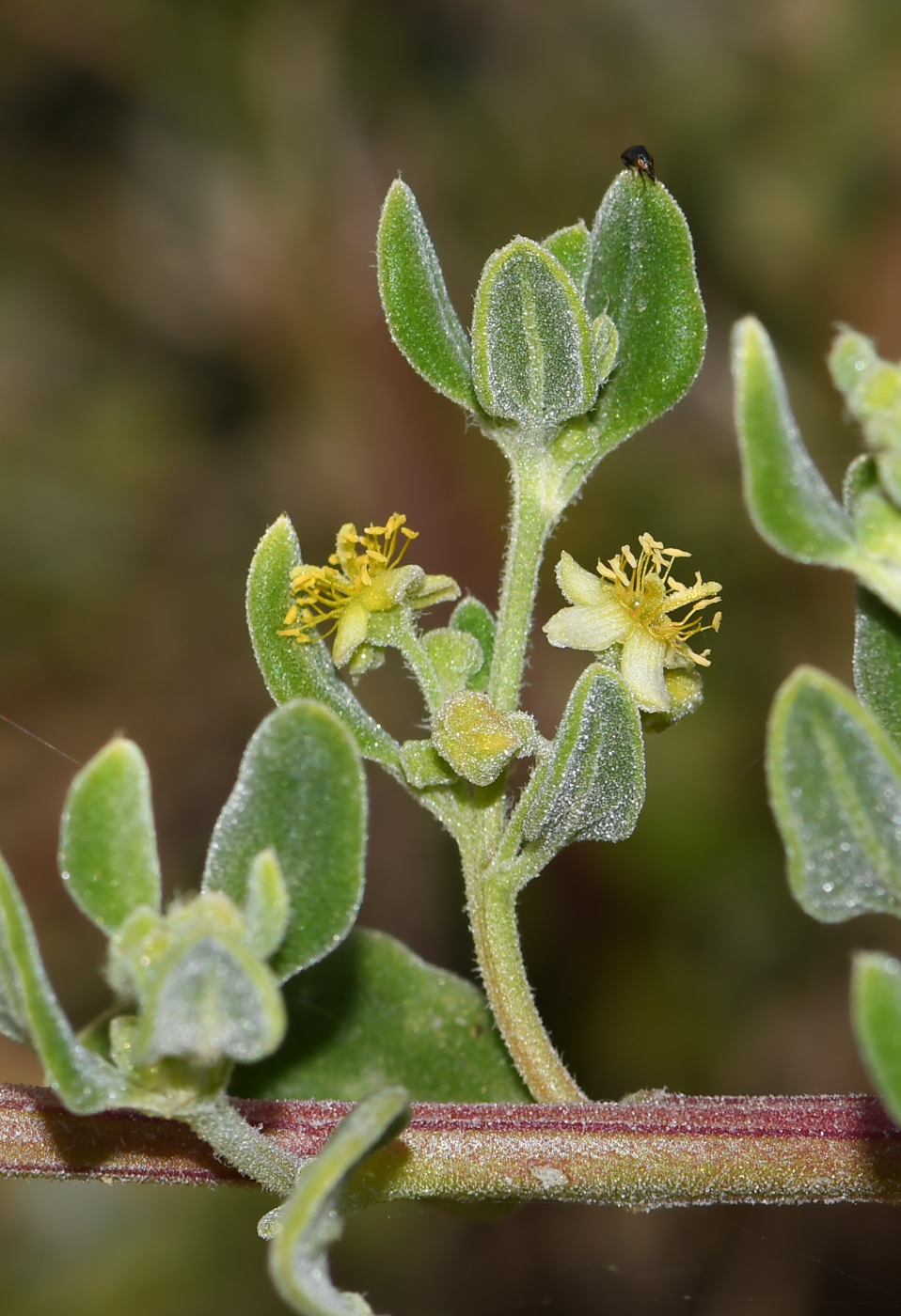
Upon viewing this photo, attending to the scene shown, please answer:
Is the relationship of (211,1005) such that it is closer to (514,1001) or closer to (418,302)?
(514,1001)

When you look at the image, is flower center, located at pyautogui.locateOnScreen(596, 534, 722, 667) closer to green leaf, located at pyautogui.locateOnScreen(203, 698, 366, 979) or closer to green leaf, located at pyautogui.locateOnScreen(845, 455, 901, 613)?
green leaf, located at pyautogui.locateOnScreen(845, 455, 901, 613)

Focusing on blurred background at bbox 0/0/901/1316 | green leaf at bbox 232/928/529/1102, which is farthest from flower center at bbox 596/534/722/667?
blurred background at bbox 0/0/901/1316

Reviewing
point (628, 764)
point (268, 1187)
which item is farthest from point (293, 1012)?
point (628, 764)

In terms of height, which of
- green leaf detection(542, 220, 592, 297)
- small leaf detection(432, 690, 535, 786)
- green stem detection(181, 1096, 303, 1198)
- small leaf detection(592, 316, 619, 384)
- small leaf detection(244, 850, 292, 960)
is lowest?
green stem detection(181, 1096, 303, 1198)

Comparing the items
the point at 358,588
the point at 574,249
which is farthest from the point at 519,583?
the point at 574,249

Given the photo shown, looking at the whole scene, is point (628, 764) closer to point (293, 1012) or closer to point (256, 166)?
point (293, 1012)

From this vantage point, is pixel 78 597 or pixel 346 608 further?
pixel 78 597

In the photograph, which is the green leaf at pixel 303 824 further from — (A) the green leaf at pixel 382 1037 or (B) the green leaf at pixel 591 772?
(A) the green leaf at pixel 382 1037
